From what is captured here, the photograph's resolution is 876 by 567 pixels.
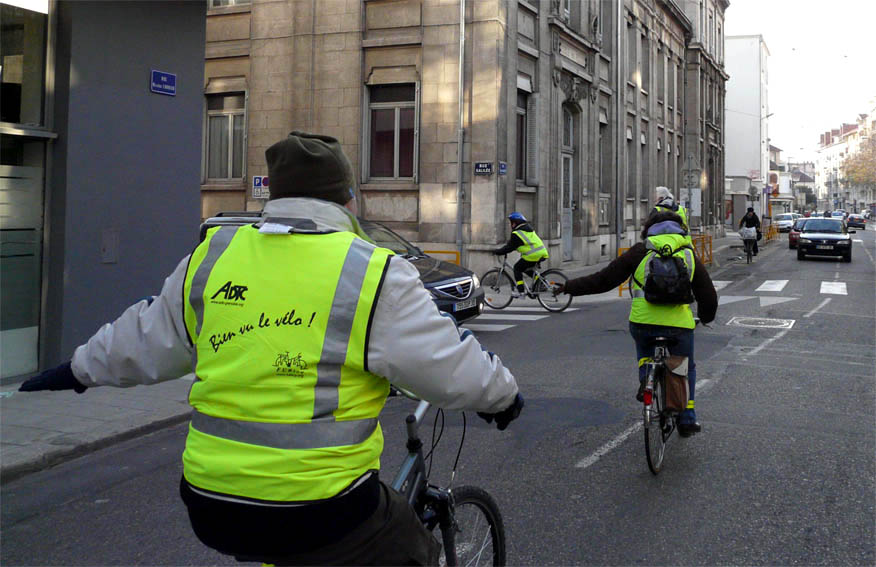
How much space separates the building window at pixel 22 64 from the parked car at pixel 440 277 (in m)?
2.47

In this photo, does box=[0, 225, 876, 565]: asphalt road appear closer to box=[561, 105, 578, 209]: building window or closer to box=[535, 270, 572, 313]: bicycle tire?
box=[535, 270, 572, 313]: bicycle tire

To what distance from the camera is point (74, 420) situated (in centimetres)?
716

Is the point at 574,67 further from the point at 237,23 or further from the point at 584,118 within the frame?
the point at 237,23

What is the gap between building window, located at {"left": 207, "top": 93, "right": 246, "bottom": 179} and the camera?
21922 mm

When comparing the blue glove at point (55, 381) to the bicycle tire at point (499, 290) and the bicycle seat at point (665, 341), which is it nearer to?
the bicycle seat at point (665, 341)

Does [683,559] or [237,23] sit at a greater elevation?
[237,23]

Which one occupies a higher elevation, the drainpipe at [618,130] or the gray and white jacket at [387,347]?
the gray and white jacket at [387,347]

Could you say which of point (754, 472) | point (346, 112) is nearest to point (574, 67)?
point (346, 112)

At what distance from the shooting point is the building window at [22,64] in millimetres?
8688

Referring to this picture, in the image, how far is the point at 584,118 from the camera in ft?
86.0

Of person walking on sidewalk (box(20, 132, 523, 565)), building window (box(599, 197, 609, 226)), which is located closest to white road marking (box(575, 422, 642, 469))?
person walking on sidewalk (box(20, 132, 523, 565))

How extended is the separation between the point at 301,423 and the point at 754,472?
4441mm

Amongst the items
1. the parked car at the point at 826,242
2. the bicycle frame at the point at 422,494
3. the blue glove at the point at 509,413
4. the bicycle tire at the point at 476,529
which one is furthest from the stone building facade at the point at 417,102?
the blue glove at the point at 509,413

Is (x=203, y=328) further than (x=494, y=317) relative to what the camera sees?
No
